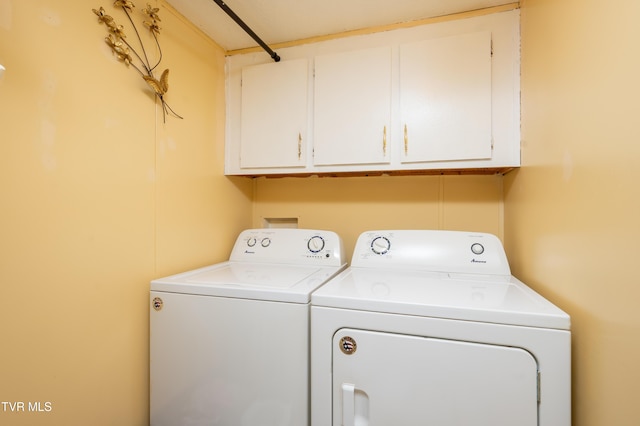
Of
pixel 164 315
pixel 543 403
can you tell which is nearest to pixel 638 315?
pixel 543 403

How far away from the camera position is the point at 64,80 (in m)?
0.94

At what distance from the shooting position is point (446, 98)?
138 centimetres

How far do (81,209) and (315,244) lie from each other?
1.02m

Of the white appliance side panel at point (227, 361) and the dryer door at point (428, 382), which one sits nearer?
the dryer door at point (428, 382)

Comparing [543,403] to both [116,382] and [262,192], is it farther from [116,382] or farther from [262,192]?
[262,192]

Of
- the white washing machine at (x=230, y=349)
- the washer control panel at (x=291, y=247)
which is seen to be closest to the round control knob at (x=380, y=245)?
the washer control panel at (x=291, y=247)

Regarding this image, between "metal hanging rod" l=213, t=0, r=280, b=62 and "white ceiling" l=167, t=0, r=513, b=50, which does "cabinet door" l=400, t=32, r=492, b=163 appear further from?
"metal hanging rod" l=213, t=0, r=280, b=62

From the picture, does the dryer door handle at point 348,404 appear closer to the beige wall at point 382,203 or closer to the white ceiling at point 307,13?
the beige wall at point 382,203

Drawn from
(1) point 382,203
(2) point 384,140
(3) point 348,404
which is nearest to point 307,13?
(2) point 384,140

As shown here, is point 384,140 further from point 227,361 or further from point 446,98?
point 227,361

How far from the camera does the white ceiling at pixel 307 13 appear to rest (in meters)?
1.34

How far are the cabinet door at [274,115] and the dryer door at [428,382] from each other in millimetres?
1047

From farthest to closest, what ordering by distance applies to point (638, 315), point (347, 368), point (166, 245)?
point (166, 245) < point (347, 368) < point (638, 315)

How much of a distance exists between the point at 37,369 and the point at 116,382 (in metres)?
0.31
